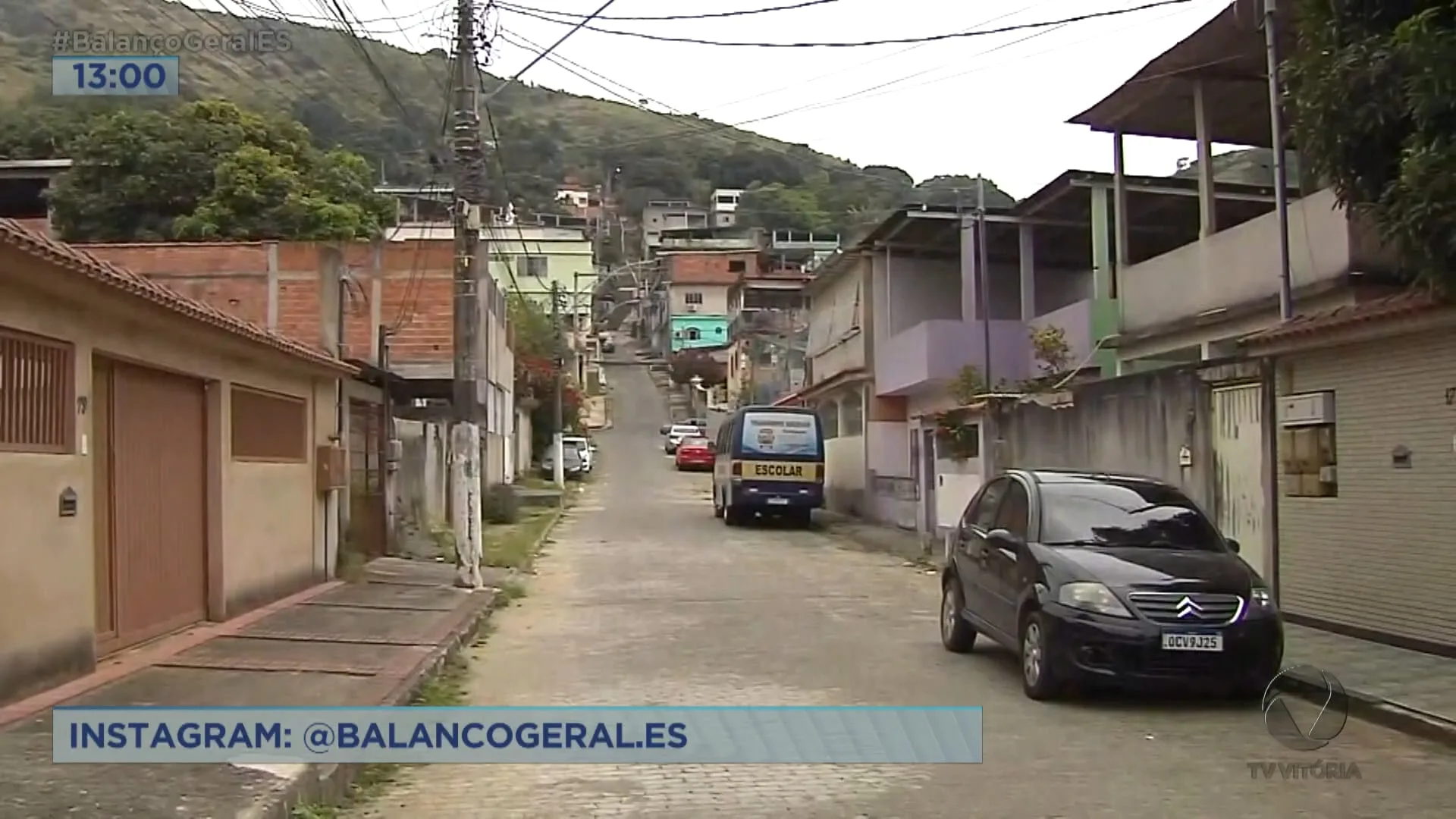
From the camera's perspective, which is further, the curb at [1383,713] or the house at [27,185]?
the house at [27,185]

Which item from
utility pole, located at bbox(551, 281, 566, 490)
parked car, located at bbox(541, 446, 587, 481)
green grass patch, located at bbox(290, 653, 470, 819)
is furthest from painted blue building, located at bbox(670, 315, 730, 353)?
green grass patch, located at bbox(290, 653, 470, 819)

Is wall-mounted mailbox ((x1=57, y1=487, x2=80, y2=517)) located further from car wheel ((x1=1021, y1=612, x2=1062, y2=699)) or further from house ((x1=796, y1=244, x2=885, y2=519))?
house ((x1=796, y1=244, x2=885, y2=519))

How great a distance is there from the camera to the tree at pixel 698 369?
86.0 m

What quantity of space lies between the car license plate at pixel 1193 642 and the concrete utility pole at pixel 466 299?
1003cm

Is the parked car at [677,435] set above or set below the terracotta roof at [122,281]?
below

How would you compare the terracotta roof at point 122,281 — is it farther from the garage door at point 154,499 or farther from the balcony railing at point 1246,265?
the balcony railing at point 1246,265

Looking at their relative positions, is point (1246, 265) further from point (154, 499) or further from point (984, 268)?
point (154, 499)

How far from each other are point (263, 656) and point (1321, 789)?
7.75 metres

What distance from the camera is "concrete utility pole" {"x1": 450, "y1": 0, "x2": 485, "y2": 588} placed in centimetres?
1745

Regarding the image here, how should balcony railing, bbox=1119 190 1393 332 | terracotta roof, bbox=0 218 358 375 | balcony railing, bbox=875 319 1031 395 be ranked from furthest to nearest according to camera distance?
1. balcony railing, bbox=875 319 1031 395
2. balcony railing, bbox=1119 190 1393 332
3. terracotta roof, bbox=0 218 358 375

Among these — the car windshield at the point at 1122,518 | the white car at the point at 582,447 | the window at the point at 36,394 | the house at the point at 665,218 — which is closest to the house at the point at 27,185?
the white car at the point at 582,447

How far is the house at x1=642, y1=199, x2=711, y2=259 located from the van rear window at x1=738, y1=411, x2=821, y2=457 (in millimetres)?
74631

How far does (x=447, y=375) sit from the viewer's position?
27406 millimetres

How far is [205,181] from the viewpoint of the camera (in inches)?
1380
